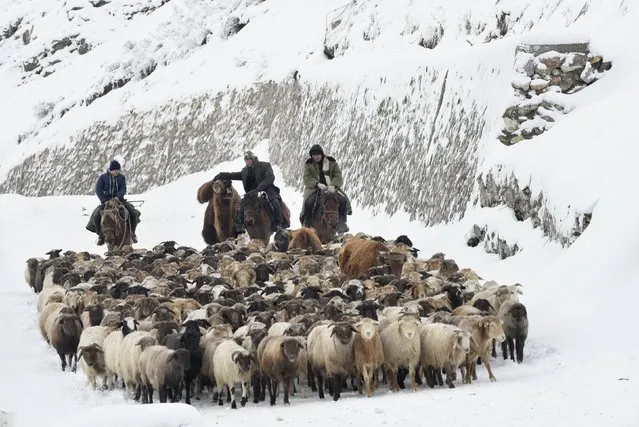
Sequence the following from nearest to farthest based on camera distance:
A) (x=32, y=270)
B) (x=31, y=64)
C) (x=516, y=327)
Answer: (x=516, y=327) → (x=32, y=270) → (x=31, y=64)

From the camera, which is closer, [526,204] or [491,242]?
[526,204]

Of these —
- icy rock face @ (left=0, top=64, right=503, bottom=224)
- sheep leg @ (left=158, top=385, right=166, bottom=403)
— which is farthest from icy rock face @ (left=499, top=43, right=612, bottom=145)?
sheep leg @ (left=158, top=385, right=166, bottom=403)

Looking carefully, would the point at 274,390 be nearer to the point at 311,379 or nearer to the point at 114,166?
the point at 311,379

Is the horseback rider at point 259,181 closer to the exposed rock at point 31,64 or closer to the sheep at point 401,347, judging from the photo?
the sheep at point 401,347

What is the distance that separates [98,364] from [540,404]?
5609 mm

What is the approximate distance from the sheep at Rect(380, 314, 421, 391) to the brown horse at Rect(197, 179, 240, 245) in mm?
11247

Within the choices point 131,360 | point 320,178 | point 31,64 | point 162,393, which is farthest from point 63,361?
point 31,64

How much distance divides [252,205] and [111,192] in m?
3.72

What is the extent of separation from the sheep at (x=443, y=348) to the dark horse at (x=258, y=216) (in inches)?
399

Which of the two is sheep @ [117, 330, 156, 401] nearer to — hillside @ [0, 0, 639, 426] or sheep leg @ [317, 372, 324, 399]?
hillside @ [0, 0, 639, 426]

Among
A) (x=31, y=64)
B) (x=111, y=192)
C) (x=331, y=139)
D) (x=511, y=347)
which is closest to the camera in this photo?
(x=511, y=347)

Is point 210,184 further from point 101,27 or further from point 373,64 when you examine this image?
point 101,27

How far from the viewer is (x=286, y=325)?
1280 cm

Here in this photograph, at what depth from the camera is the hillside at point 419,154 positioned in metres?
11.8
